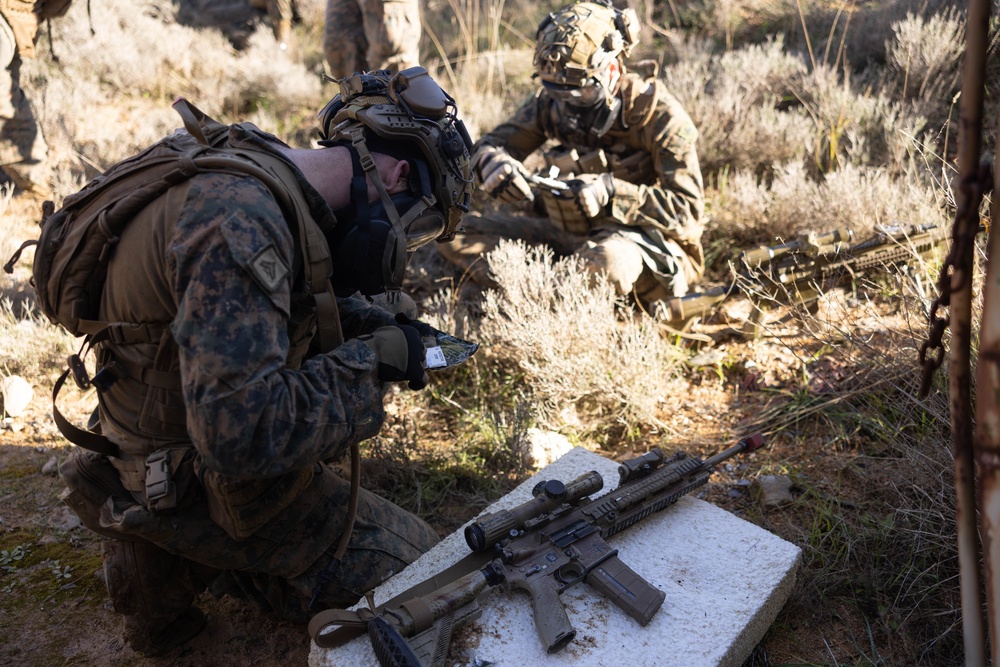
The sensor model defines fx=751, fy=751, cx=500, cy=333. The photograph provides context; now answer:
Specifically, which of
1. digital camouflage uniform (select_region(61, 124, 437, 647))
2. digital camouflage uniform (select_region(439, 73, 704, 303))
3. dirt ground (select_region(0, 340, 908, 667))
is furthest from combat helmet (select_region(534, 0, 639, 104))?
digital camouflage uniform (select_region(61, 124, 437, 647))

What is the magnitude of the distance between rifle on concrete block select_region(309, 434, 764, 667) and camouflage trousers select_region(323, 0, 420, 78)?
13.5 feet

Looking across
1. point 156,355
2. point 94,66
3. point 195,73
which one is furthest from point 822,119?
point 94,66

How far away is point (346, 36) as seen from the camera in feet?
21.0

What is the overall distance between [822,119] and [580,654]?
5.49 metres

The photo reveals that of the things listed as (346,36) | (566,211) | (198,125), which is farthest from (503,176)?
(346,36)

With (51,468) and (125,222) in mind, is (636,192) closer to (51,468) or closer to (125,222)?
(125,222)

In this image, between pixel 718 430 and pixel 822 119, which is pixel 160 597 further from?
pixel 822 119

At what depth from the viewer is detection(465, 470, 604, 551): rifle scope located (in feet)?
8.09

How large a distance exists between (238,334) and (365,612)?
974mm

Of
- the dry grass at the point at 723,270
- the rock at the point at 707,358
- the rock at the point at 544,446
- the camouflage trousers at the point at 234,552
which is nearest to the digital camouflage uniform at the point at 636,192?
the dry grass at the point at 723,270

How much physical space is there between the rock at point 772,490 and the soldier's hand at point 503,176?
7.27 feet

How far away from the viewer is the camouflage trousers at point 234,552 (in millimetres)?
2449

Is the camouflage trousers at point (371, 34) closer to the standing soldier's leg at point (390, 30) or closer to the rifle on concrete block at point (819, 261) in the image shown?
the standing soldier's leg at point (390, 30)

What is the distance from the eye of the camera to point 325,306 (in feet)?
7.55
